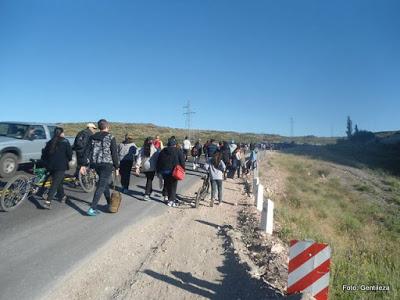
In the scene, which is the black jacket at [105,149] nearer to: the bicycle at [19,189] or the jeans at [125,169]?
the bicycle at [19,189]

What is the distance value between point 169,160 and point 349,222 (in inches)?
401

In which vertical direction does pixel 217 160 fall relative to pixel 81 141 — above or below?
below

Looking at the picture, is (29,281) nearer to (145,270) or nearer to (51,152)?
(145,270)

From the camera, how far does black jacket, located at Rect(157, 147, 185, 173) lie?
11.9m

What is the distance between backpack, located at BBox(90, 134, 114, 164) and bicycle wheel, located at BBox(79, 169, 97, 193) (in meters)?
3.56

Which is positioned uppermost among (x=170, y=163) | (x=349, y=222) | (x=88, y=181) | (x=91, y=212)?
(x=170, y=163)

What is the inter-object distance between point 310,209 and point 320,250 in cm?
1519

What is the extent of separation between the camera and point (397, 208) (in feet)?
86.1

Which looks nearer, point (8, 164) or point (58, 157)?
point (58, 157)

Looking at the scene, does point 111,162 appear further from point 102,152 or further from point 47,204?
point 47,204

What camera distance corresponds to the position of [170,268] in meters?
6.84

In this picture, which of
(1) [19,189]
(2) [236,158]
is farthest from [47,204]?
(2) [236,158]

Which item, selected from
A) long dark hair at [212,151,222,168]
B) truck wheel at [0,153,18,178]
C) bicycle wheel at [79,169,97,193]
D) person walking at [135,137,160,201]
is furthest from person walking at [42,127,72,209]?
truck wheel at [0,153,18,178]

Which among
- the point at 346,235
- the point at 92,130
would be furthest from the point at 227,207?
the point at 346,235
